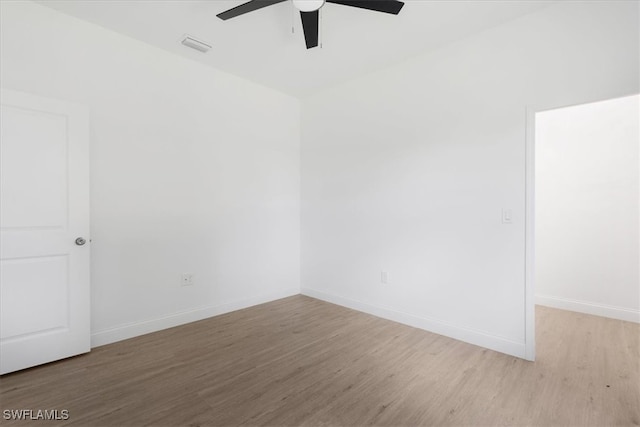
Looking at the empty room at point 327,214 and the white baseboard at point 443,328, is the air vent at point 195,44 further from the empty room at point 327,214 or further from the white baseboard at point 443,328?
the white baseboard at point 443,328

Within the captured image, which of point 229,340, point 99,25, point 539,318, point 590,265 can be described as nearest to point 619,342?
point 539,318

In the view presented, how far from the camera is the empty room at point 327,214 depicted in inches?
84.7

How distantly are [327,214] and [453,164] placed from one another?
174 centimetres

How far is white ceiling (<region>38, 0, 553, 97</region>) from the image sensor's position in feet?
8.15

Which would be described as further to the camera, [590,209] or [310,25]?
[590,209]

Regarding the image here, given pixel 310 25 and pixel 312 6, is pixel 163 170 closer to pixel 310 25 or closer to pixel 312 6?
pixel 310 25

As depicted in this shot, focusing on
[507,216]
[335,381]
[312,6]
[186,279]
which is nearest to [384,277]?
[507,216]

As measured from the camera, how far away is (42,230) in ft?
7.94

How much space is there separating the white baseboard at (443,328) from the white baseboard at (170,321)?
1.00m

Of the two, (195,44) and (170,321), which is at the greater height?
(195,44)

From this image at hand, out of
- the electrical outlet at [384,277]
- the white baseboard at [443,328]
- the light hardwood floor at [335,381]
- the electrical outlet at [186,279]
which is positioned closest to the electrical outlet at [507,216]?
the white baseboard at [443,328]

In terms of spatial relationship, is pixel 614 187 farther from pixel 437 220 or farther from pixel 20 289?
pixel 20 289

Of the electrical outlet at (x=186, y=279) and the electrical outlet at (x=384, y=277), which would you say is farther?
the electrical outlet at (x=384, y=277)

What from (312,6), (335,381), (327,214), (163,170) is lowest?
(335,381)
